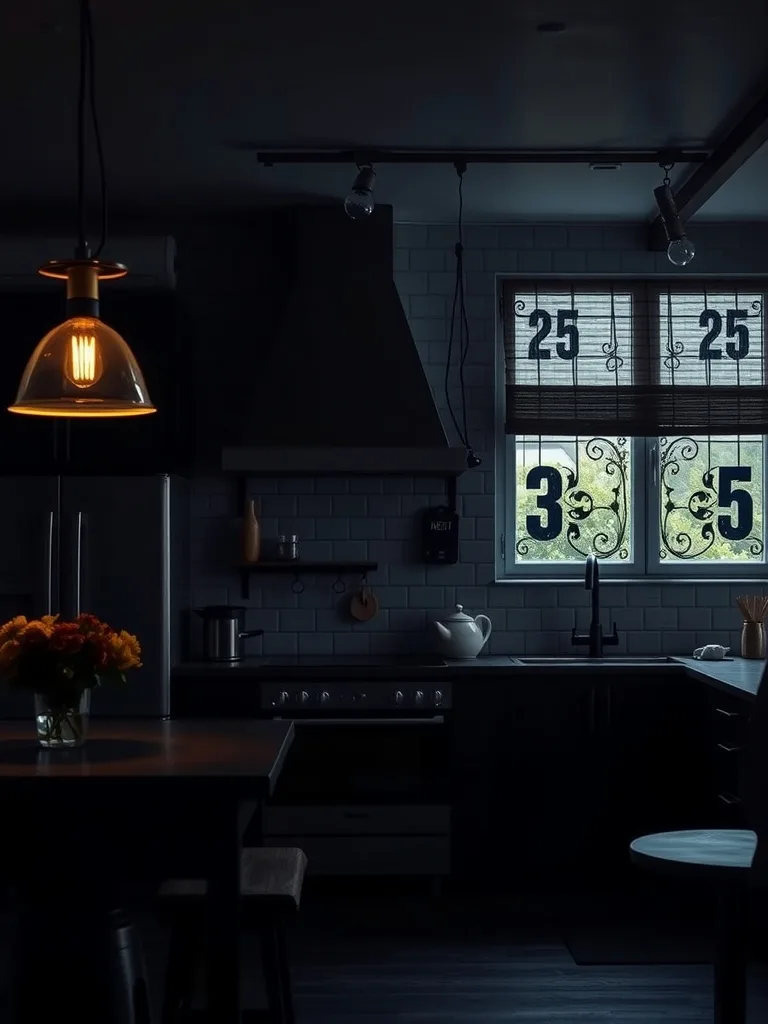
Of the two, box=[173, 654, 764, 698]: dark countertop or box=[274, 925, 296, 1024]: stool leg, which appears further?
box=[173, 654, 764, 698]: dark countertop

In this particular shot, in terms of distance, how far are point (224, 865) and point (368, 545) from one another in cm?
317

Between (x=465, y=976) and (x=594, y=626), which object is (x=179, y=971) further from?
(x=594, y=626)

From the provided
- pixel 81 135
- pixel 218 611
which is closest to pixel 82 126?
pixel 81 135

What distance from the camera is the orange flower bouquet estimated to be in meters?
2.85

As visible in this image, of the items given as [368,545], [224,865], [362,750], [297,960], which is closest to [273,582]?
[368,545]

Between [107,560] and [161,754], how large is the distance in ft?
7.31

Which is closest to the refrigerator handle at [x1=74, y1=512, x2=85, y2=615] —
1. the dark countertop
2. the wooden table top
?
the dark countertop

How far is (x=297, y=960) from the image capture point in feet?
13.8

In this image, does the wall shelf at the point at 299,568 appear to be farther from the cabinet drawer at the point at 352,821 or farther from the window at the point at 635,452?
the cabinet drawer at the point at 352,821

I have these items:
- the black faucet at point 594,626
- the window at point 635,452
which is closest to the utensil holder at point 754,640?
the window at point 635,452

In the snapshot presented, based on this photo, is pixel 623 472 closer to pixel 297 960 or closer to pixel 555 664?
pixel 555 664

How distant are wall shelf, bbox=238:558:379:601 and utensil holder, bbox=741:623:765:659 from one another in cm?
169

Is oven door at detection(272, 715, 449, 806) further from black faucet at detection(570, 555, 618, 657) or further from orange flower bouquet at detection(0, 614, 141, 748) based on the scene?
orange flower bouquet at detection(0, 614, 141, 748)

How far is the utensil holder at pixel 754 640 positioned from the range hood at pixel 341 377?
1.51m
